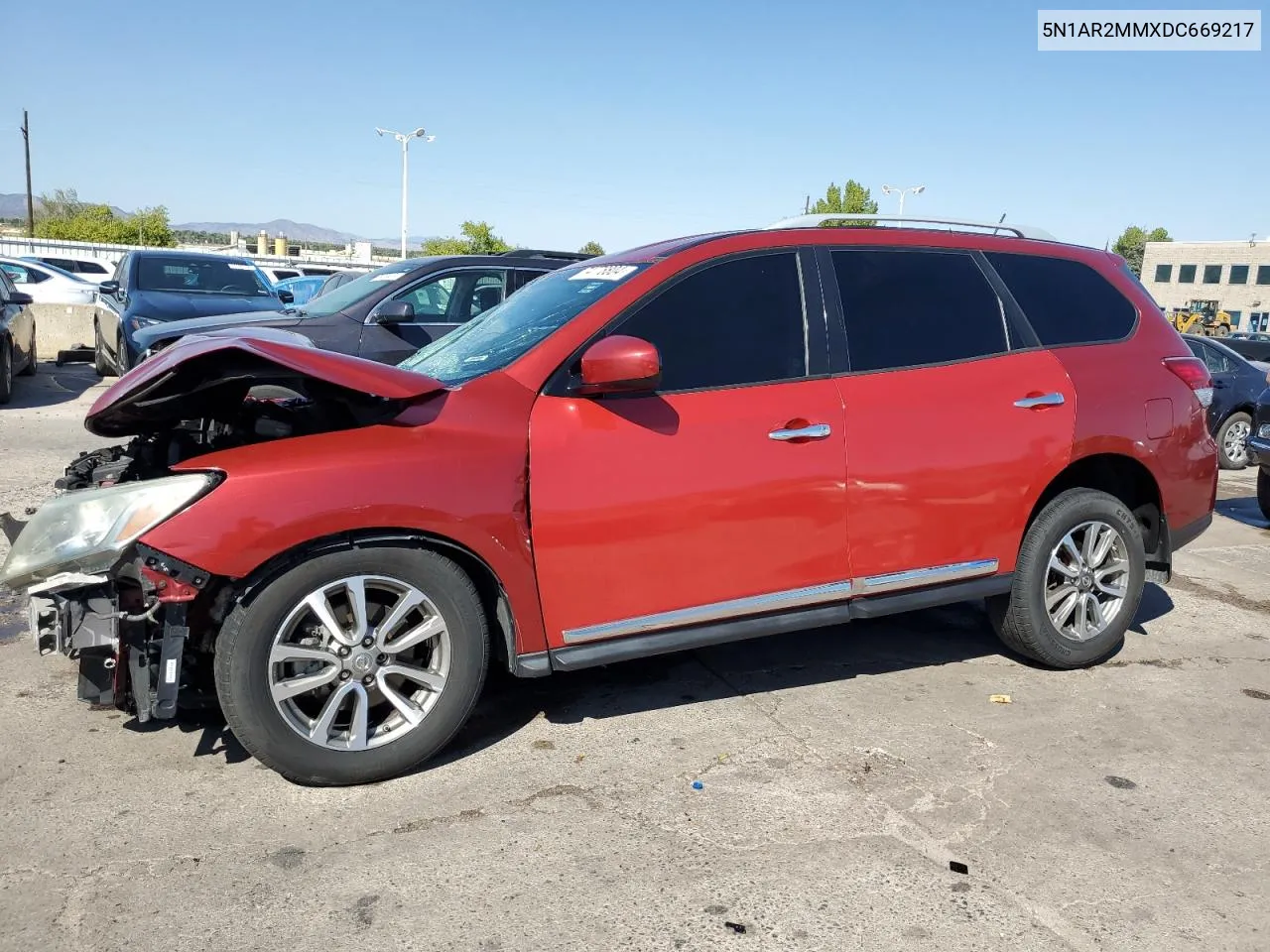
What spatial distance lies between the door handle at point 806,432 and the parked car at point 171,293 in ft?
29.1

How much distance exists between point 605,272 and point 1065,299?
220 cm

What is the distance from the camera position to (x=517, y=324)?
4.14m

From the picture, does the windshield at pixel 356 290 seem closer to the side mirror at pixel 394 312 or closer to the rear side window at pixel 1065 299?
the side mirror at pixel 394 312

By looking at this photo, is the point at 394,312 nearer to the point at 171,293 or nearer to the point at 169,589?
the point at 169,589

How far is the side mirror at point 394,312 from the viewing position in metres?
7.85

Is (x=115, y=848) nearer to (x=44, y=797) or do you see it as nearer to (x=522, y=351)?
(x=44, y=797)

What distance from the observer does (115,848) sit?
297cm

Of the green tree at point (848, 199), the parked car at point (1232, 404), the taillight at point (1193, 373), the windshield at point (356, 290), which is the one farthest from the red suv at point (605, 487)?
the green tree at point (848, 199)

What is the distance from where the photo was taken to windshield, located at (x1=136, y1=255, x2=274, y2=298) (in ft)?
39.4

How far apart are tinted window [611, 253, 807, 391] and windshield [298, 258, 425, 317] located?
5.28 m

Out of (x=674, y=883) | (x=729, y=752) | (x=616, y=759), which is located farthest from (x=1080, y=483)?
(x=674, y=883)

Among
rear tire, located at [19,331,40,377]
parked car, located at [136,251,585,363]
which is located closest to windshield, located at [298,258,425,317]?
parked car, located at [136,251,585,363]

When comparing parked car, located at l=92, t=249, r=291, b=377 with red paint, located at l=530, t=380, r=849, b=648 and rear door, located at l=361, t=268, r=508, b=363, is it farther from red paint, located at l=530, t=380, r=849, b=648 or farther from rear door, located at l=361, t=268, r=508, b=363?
red paint, located at l=530, t=380, r=849, b=648

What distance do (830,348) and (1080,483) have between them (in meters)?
1.55
